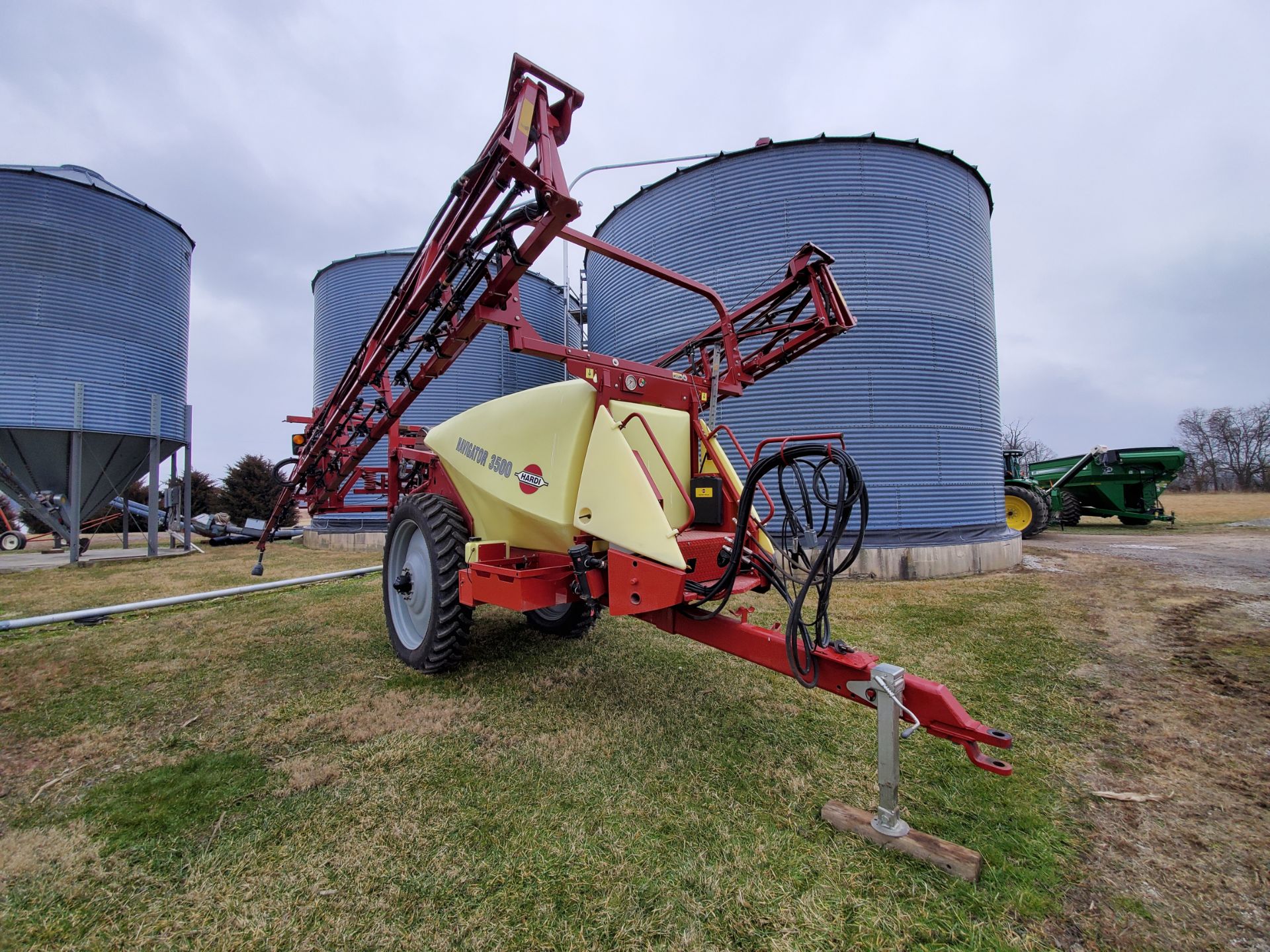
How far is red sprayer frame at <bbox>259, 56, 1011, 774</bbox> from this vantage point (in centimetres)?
262

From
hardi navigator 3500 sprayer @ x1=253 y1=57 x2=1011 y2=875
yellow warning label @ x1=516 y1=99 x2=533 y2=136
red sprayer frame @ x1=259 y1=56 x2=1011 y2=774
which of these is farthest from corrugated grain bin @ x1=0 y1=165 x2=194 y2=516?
yellow warning label @ x1=516 y1=99 x2=533 y2=136

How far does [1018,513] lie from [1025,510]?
0.17m

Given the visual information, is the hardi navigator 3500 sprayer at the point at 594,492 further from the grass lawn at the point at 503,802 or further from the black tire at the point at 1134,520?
the black tire at the point at 1134,520

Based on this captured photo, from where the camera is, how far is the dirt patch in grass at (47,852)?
6.53 ft

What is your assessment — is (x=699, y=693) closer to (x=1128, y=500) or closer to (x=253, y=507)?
(x=1128, y=500)

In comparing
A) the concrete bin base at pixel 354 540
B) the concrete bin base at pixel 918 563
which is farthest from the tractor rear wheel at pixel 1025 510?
the concrete bin base at pixel 354 540

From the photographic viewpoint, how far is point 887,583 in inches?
323

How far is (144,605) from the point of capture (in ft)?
18.7

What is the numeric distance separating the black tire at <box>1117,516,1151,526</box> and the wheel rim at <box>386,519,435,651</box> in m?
20.5

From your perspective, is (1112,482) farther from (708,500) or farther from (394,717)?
(394,717)

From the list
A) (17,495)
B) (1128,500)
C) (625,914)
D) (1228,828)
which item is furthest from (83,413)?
(1128,500)

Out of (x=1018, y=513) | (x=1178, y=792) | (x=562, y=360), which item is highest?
(x=562, y=360)

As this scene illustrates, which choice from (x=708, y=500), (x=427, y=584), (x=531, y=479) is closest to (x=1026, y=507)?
(x=708, y=500)

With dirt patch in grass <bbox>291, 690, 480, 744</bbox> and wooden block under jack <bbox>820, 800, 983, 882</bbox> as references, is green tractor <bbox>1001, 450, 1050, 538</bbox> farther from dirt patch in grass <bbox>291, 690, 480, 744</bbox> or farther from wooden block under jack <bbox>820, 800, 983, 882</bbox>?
dirt patch in grass <bbox>291, 690, 480, 744</bbox>
